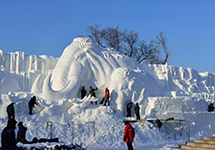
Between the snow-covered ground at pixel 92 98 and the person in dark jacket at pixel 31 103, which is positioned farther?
the person in dark jacket at pixel 31 103

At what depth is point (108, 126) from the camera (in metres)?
15.5

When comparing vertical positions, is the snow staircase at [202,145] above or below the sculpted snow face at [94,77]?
below

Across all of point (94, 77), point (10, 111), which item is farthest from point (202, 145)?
point (94, 77)

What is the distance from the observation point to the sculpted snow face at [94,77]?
59.7ft

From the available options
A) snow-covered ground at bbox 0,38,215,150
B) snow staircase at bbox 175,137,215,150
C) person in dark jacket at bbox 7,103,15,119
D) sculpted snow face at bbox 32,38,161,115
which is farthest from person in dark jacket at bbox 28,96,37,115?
snow staircase at bbox 175,137,215,150

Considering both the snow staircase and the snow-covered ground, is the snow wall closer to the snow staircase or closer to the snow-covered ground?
the snow-covered ground

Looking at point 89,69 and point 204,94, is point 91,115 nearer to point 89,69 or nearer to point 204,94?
point 89,69

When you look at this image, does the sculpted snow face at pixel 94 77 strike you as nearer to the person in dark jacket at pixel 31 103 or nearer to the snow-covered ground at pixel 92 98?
the snow-covered ground at pixel 92 98

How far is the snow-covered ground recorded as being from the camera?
15.1 metres

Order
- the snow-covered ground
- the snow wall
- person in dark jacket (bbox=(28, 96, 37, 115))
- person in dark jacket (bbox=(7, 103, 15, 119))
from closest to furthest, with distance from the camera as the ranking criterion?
the snow-covered ground, person in dark jacket (bbox=(7, 103, 15, 119)), person in dark jacket (bbox=(28, 96, 37, 115)), the snow wall

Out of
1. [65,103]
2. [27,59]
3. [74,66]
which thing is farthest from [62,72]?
[27,59]

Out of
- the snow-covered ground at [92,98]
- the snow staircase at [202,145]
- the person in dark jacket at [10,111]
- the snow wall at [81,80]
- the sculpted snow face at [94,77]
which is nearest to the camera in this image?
the snow staircase at [202,145]

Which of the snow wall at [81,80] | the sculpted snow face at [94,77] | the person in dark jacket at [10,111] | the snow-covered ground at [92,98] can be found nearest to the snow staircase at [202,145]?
the snow-covered ground at [92,98]

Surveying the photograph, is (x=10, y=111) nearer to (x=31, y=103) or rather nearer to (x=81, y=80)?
(x=31, y=103)
